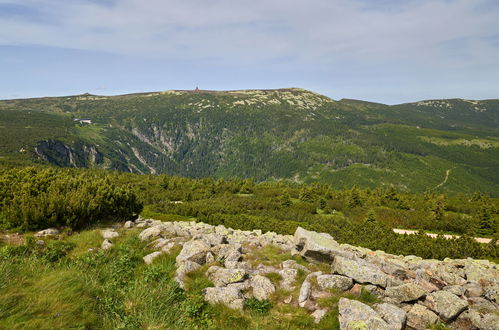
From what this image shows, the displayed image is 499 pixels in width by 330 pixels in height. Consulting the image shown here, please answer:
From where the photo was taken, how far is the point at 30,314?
526cm

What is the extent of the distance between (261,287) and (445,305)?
20.7 ft

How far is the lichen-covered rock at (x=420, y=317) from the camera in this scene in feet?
27.6

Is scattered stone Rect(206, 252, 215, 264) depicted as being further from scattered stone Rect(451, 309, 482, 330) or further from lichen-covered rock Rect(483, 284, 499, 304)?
lichen-covered rock Rect(483, 284, 499, 304)

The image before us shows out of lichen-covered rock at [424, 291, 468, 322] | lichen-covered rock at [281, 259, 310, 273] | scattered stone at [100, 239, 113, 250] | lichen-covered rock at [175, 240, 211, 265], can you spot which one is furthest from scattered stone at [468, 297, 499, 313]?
scattered stone at [100, 239, 113, 250]

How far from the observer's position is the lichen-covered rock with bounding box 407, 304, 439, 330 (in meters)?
8.42

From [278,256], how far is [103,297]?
8.40 m

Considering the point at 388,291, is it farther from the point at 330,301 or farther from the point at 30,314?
the point at 30,314

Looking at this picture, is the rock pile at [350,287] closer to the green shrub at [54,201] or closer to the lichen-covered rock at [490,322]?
the lichen-covered rock at [490,322]

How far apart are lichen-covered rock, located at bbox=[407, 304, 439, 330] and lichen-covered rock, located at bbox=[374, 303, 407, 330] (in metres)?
0.47

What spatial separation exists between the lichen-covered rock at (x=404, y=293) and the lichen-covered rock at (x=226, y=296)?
205 inches

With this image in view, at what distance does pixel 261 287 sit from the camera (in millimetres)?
9617

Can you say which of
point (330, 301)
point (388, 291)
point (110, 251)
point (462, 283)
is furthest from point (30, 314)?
point (462, 283)

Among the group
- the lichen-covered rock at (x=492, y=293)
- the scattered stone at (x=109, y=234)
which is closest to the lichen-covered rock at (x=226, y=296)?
the scattered stone at (x=109, y=234)

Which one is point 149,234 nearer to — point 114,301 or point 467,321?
point 114,301
